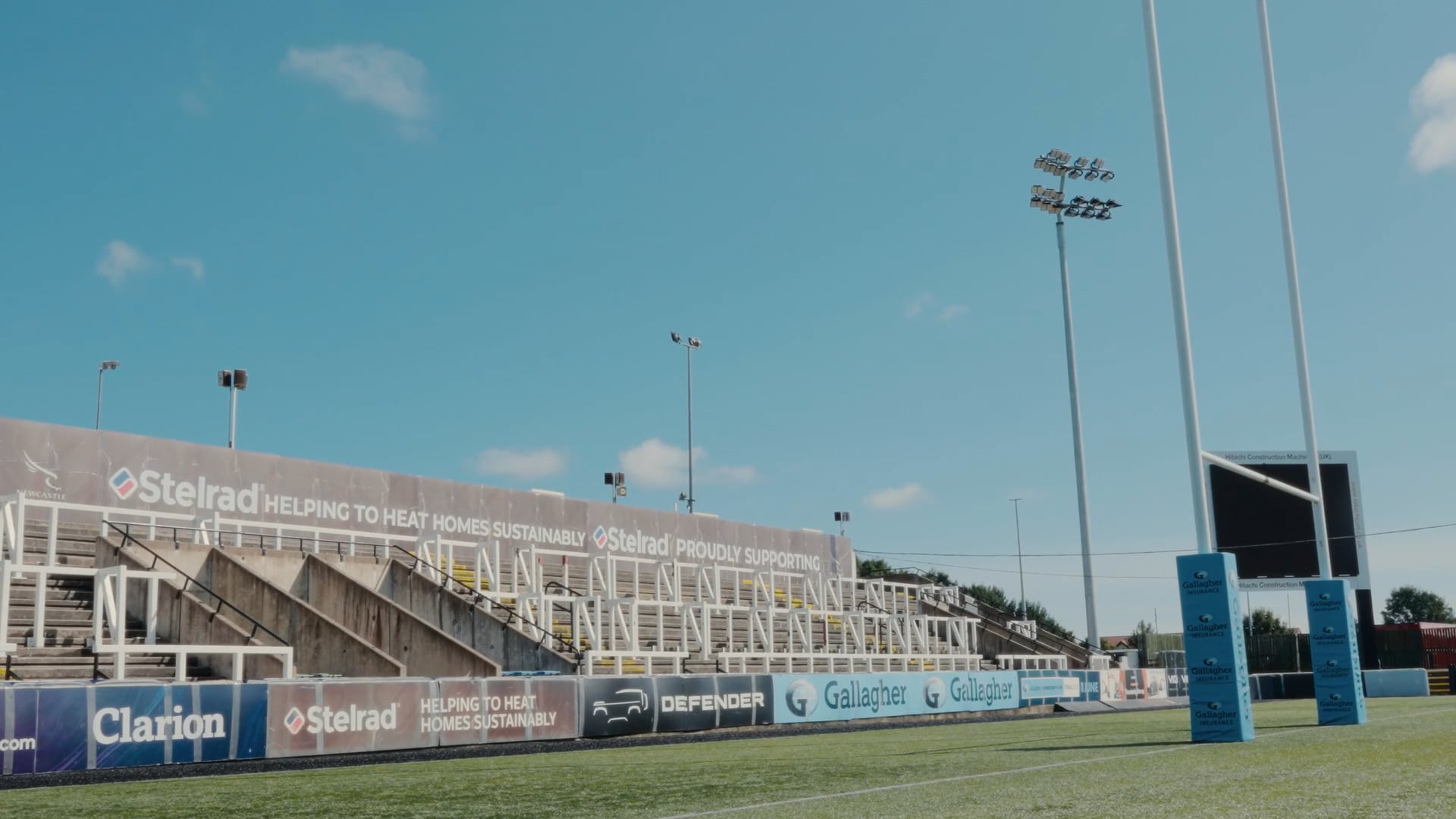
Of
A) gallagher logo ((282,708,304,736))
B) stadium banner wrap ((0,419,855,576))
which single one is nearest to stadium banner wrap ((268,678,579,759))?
gallagher logo ((282,708,304,736))

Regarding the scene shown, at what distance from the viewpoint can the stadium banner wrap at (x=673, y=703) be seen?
23.4 m

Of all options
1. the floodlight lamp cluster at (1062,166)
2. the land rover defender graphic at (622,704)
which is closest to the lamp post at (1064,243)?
the floodlight lamp cluster at (1062,166)

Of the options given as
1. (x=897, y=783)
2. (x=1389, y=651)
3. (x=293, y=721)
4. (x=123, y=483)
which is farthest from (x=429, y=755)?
(x=1389, y=651)

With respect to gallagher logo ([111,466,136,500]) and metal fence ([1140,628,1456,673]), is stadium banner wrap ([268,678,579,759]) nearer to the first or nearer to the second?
gallagher logo ([111,466,136,500])

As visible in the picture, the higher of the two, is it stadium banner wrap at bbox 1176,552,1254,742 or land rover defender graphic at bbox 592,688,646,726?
stadium banner wrap at bbox 1176,552,1254,742

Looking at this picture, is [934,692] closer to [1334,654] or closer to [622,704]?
[622,704]

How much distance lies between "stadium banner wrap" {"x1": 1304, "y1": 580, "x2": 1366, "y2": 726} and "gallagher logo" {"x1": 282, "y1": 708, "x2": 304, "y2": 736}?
1506 centimetres

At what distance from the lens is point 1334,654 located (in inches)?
745

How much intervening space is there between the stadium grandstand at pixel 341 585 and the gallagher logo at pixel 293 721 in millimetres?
2878

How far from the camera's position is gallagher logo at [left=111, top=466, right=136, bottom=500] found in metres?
29.9

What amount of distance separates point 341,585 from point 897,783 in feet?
66.2

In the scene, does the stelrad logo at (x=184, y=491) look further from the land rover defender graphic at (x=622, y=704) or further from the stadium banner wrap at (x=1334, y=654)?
the stadium banner wrap at (x=1334, y=654)

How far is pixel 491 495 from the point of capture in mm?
39688

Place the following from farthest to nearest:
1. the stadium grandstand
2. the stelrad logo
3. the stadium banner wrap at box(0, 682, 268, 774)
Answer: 1. the stelrad logo
2. the stadium grandstand
3. the stadium banner wrap at box(0, 682, 268, 774)
